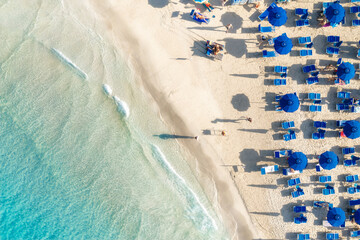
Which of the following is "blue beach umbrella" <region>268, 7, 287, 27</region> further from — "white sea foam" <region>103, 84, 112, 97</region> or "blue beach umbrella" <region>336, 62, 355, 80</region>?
"white sea foam" <region>103, 84, 112, 97</region>

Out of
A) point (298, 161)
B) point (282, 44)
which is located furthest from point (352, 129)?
point (282, 44)

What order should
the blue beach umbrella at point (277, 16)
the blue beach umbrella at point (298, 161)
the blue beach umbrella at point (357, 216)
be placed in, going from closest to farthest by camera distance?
the blue beach umbrella at point (277, 16)
the blue beach umbrella at point (298, 161)
the blue beach umbrella at point (357, 216)

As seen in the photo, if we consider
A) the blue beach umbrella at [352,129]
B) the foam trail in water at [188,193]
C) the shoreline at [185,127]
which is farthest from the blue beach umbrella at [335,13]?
the foam trail in water at [188,193]

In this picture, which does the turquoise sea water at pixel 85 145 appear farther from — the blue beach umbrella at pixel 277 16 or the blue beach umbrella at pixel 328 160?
the blue beach umbrella at pixel 277 16

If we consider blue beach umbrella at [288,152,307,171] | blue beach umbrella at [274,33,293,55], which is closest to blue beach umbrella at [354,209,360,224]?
blue beach umbrella at [288,152,307,171]

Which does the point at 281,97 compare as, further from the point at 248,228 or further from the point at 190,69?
the point at 248,228
